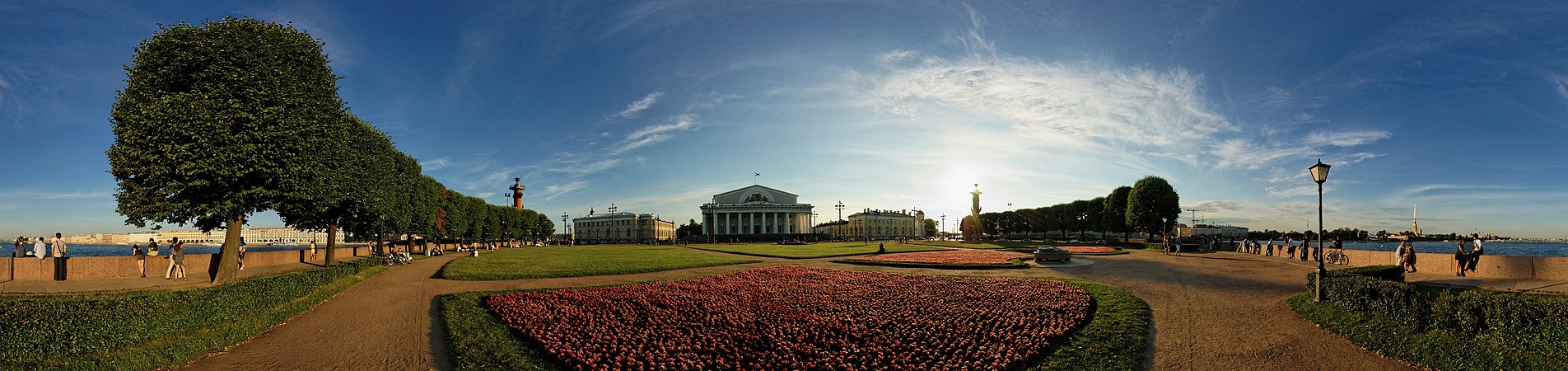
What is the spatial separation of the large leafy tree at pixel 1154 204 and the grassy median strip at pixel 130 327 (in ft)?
239

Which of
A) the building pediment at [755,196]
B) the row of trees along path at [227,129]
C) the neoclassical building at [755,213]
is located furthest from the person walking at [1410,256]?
the building pediment at [755,196]

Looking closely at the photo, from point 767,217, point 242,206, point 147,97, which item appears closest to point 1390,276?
point 242,206

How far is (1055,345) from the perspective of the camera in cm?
1154

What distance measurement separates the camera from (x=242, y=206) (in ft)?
62.2

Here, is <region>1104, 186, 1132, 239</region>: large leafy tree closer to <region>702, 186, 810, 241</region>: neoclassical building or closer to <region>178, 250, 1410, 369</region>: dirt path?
<region>178, 250, 1410, 369</region>: dirt path

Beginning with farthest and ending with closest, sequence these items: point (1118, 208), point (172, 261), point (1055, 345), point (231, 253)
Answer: point (1118, 208)
point (172, 261)
point (231, 253)
point (1055, 345)

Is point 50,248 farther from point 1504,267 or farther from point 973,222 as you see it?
point 973,222

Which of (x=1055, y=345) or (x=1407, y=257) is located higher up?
(x=1407, y=257)

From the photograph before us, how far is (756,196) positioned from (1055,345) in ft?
474

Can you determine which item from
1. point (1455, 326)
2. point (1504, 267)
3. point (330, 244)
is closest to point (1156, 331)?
point (1455, 326)

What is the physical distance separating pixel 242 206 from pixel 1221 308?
92.5ft

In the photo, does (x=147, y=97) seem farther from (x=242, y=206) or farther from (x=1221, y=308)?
(x=1221, y=308)

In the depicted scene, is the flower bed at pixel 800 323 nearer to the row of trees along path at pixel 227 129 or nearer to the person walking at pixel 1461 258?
the row of trees along path at pixel 227 129

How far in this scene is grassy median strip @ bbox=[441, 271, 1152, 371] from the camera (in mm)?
10516
